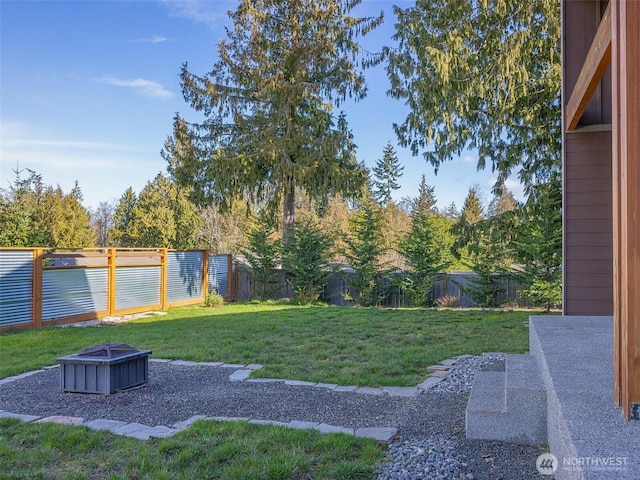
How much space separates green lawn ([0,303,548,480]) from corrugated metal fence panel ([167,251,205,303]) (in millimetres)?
716

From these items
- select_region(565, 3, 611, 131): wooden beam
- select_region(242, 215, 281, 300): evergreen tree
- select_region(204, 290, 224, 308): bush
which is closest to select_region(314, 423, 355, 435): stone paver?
select_region(565, 3, 611, 131): wooden beam

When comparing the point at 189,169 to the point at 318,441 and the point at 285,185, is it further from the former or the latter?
the point at 318,441

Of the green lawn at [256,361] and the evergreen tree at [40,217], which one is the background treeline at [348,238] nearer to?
the evergreen tree at [40,217]

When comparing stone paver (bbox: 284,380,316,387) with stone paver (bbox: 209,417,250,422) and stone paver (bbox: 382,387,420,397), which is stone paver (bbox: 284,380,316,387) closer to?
stone paver (bbox: 382,387,420,397)

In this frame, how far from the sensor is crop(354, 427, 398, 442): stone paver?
2.79 metres

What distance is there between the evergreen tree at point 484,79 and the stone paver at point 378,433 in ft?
20.9

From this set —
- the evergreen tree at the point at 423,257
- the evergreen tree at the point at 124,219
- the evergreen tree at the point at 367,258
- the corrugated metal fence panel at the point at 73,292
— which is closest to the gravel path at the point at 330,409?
the corrugated metal fence panel at the point at 73,292

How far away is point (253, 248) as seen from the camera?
479 inches

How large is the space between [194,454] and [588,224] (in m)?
4.17

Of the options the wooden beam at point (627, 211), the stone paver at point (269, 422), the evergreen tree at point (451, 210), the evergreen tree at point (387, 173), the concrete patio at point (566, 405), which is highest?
the evergreen tree at point (387, 173)

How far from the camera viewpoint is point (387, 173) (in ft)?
97.9

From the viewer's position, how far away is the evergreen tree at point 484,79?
26.0 feet

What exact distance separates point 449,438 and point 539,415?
513 millimetres

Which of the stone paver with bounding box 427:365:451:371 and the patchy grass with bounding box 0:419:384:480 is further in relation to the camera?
the stone paver with bounding box 427:365:451:371
